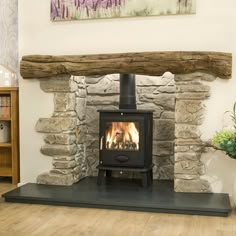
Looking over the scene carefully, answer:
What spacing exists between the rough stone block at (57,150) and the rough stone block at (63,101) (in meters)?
0.37

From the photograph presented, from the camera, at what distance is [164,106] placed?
4148 mm

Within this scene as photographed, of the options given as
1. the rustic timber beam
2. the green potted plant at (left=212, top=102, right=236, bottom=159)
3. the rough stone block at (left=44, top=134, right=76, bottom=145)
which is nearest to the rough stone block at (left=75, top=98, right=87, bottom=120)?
the rough stone block at (left=44, top=134, right=76, bottom=145)

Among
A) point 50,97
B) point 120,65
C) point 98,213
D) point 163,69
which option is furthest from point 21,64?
point 98,213

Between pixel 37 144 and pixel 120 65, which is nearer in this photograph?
pixel 120 65

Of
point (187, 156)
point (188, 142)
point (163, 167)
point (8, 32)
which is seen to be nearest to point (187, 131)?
point (188, 142)

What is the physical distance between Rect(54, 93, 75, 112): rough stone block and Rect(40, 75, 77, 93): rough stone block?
0.05m

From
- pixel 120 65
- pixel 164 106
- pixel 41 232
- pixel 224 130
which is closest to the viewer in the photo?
pixel 41 232

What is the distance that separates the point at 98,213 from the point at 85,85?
1.66 metres

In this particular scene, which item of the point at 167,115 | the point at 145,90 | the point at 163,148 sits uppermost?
the point at 145,90

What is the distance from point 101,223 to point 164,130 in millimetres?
1545

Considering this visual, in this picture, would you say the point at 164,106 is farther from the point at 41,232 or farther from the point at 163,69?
the point at 41,232

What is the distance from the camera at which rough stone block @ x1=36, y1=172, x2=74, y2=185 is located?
3869 mm

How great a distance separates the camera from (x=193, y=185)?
3.57 m

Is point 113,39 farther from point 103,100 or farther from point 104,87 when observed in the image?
point 103,100
